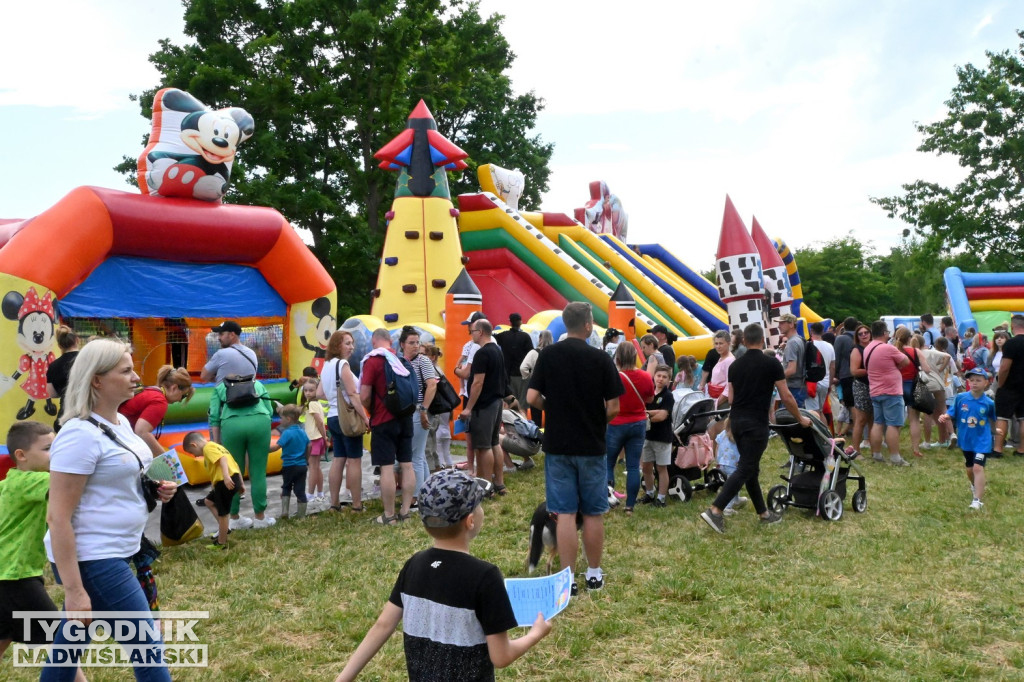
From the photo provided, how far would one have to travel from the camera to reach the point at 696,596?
456 cm

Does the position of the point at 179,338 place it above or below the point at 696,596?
above

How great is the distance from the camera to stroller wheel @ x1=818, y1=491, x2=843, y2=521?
625 cm

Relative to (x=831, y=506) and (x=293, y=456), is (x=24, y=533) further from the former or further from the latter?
(x=831, y=506)

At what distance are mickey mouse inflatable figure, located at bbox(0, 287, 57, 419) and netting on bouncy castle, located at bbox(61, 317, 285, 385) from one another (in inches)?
22.4

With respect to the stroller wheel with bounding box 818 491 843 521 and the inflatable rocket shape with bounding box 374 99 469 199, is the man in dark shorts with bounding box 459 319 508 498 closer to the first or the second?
Result: the stroller wheel with bounding box 818 491 843 521

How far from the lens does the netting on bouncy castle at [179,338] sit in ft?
A: 32.2

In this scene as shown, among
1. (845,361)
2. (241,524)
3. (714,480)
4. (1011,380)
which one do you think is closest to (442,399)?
(241,524)

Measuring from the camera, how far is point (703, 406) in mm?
7164

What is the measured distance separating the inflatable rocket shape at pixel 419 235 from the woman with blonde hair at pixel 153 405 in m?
7.31

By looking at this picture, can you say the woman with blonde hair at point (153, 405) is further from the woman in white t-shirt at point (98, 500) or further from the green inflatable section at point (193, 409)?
the green inflatable section at point (193, 409)

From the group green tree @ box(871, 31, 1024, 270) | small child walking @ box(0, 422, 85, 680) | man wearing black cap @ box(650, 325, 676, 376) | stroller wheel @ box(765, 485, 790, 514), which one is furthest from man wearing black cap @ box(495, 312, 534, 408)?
green tree @ box(871, 31, 1024, 270)

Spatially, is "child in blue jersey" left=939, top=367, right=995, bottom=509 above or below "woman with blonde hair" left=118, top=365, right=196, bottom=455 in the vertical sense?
below

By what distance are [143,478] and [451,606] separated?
1308 mm

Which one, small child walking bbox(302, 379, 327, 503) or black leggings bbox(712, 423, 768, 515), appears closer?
black leggings bbox(712, 423, 768, 515)
